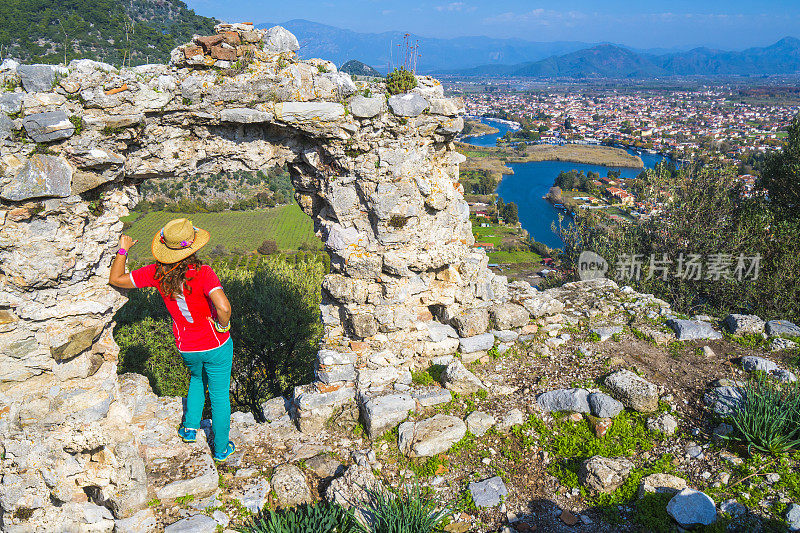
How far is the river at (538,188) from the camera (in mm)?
61094

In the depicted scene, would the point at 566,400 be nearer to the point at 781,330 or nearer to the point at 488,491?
the point at 488,491

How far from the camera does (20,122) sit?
4.98 meters

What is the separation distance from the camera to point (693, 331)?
7.86 meters

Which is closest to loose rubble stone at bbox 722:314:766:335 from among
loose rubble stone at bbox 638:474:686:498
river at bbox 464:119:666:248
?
loose rubble stone at bbox 638:474:686:498

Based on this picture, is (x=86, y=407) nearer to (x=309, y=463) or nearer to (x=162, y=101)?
(x=309, y=463)

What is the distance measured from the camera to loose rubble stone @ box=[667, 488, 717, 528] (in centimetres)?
454

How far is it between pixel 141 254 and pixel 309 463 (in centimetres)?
3083

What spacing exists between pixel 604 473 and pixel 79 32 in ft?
119

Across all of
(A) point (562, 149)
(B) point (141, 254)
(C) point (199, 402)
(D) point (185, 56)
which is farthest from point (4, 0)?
(A) point (562, 149)

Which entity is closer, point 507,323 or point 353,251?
point 353,251

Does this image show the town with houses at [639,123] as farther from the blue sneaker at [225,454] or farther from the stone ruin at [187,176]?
the blue sneaker at [225,454]

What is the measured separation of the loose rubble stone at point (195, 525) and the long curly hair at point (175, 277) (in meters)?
2.20

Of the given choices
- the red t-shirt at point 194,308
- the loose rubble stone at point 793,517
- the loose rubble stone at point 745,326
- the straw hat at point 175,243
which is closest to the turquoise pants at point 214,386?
A: the red t-shirt at point 194,308

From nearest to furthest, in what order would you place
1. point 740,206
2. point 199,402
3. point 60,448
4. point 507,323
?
point 60,448 → point 199,402 → point 507,323 → point 740,206
